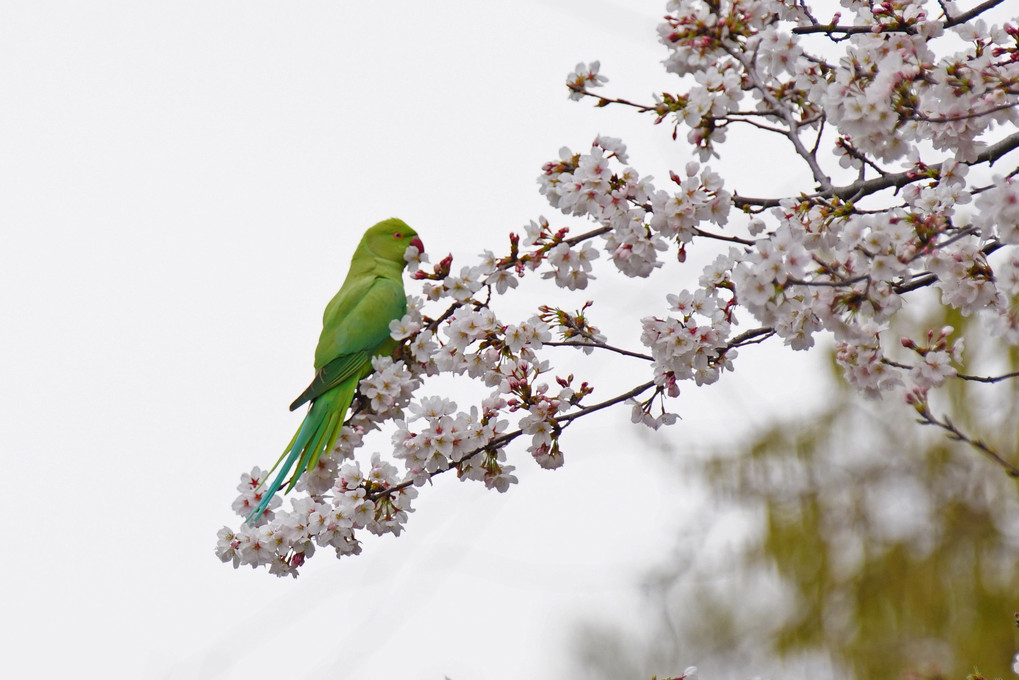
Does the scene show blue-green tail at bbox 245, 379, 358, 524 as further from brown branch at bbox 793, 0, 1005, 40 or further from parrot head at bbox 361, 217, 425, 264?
brown branch at bbox 793, 0, 1005, 40

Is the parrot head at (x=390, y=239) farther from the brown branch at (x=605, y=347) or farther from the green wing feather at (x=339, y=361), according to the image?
the brown branch at (x=605, y=347)

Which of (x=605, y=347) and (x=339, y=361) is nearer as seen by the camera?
(x=605, y=347)

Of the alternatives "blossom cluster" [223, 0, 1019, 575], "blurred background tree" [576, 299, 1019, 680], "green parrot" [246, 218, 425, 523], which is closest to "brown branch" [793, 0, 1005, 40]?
"blossom cluster" [223, 0, 1019, 575]

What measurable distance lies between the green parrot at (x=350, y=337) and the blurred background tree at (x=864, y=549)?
2164 mm

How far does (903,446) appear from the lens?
19.9 ft

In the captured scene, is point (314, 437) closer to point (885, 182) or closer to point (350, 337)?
point (350, 337)

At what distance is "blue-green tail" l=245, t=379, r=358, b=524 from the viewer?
2.74m

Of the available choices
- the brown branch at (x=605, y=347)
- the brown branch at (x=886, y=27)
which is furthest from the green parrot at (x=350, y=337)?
the brown branch at (x=886, y=27)

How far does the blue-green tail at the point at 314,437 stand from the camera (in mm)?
2740

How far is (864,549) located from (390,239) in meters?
3.59

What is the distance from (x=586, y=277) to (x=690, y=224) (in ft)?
0.96

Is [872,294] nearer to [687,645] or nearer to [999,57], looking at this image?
[999,57]

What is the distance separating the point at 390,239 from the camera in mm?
3641

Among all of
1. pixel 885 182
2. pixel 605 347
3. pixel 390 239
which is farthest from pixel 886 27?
pixel 390 239
